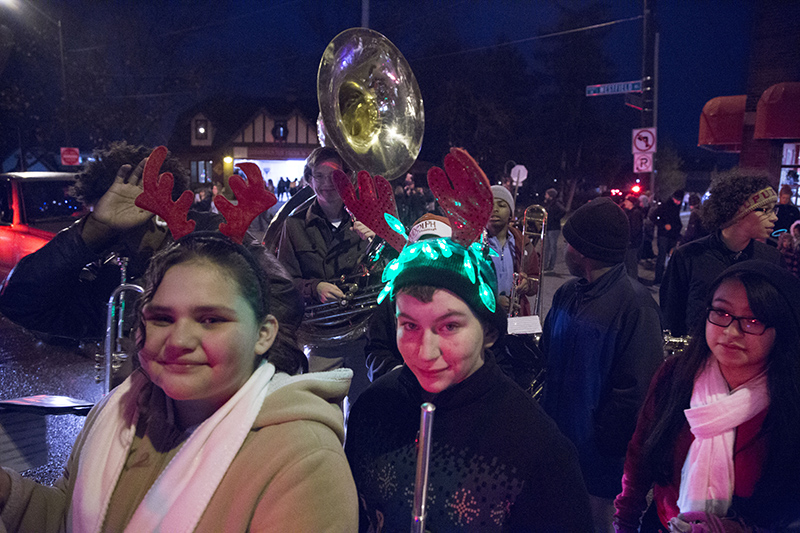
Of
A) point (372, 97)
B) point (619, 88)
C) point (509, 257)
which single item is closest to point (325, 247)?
point (372, 97)

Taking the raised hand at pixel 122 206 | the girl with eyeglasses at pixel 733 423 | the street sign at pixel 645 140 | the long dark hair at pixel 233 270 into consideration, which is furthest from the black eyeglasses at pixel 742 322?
the street sign at pixel 645 140

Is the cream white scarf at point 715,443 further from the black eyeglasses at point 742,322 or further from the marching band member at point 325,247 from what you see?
the marching band member at point 325,247

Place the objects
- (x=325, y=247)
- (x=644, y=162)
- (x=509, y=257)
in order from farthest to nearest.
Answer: (x=644, y=162) → (x=509, y=257) → (x=325, y=247)

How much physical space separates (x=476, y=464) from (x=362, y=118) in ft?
10.3

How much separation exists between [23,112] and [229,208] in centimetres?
2560

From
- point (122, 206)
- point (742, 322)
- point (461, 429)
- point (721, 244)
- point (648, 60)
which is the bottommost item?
point (461, 429)

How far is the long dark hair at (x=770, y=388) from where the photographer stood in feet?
5.93

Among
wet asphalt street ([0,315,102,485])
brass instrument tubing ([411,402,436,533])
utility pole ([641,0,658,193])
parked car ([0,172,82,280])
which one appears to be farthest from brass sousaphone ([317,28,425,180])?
utility pole ([641,0,658,193])

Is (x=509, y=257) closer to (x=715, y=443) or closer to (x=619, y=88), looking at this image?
(x=715, y=443)

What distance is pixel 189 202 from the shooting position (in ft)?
5.42

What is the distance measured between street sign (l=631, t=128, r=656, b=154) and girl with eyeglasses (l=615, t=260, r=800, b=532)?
12.8m

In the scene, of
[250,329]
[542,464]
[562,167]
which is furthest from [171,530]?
[562,167]

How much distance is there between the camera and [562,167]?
42.3m

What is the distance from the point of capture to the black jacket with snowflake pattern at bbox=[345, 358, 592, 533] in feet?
5.00
